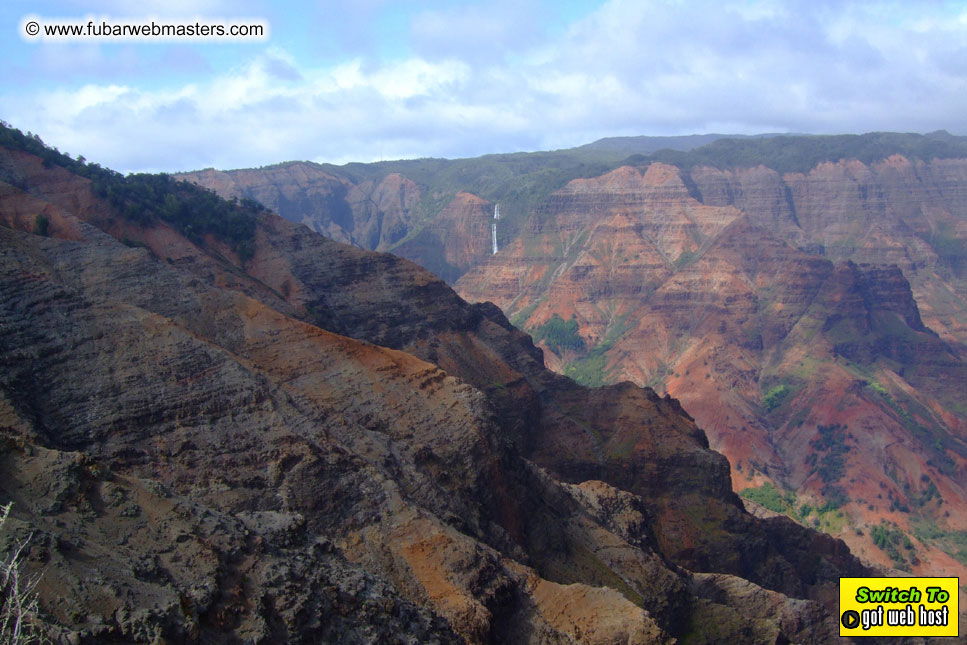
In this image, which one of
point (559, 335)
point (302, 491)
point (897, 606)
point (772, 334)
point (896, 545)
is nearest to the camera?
point (302, 491)

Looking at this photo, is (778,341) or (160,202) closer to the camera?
(160,202)

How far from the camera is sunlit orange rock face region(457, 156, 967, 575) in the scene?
109 meters

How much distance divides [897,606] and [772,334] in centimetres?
10321

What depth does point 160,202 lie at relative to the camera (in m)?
74.6

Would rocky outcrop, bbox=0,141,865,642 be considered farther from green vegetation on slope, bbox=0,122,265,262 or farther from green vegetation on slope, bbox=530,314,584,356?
green vegetation on slope, bbox=530,314,584,356

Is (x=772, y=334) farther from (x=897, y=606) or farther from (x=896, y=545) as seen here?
(x=897, y=606)

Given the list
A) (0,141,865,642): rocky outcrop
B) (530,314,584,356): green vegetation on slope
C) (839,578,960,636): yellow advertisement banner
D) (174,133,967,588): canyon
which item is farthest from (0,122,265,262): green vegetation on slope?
(530,314,584,356): green vegetation on slope

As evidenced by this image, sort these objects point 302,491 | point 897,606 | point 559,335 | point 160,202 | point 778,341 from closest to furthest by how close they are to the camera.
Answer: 1. point 302,491
2. point 897,606
3. point 160,202
4. point 778,341
5. point 559,335

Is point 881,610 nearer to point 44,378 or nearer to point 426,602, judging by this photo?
point 426,602

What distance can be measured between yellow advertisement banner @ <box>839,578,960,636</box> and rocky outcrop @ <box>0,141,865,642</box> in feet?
11.4

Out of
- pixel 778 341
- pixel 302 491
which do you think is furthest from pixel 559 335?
pixel 302 491

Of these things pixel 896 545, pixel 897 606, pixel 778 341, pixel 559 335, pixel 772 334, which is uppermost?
pixel 897 606

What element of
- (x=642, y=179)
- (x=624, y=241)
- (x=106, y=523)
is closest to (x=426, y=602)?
(x=106, y=523)

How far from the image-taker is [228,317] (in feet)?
162
